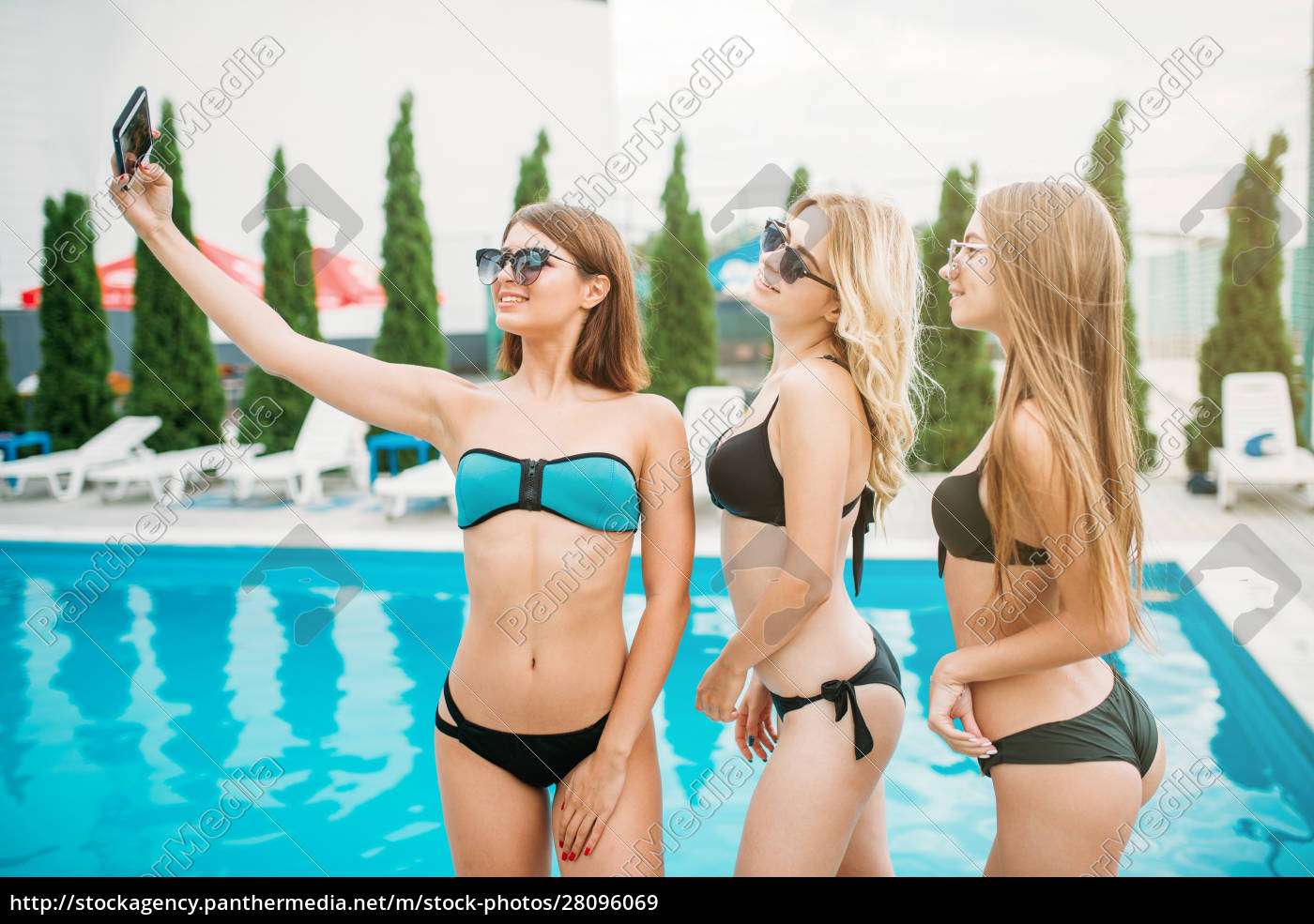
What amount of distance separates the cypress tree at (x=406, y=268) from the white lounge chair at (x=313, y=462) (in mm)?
779

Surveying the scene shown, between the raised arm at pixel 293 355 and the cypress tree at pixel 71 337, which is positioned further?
the cypress tree at pixel 71 337

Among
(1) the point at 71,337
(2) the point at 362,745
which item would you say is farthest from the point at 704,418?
(1) the point at 71,337

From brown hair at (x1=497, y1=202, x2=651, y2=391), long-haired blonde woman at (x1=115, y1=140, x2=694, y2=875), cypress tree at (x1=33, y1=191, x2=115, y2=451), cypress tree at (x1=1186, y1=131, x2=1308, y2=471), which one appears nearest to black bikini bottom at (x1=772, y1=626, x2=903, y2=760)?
long-haired blonde woman at (x1=115, y1=140, x2=694, y2=875)

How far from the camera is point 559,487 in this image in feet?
5.95

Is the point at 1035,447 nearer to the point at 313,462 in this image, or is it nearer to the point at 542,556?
the point at 542,556

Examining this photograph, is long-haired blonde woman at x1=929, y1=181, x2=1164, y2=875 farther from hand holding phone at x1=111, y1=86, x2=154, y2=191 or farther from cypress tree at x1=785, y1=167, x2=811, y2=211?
cypress tree at x1=785, y1=167, x2=811, y2=211

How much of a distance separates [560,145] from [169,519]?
8.44 m

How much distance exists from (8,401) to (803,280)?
13.7m

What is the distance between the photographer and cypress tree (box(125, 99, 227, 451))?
11.4m

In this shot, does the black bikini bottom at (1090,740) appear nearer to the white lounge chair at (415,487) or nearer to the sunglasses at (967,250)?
the sunglasses at (967,250)

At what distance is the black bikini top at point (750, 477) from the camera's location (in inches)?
74.2

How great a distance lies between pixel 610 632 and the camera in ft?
6.22

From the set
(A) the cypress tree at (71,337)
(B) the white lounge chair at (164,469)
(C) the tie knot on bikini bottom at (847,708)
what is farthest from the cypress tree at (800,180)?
(A) the cypress tree at (71,337)

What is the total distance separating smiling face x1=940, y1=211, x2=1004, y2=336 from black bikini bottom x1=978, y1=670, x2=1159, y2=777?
810 millimetres
